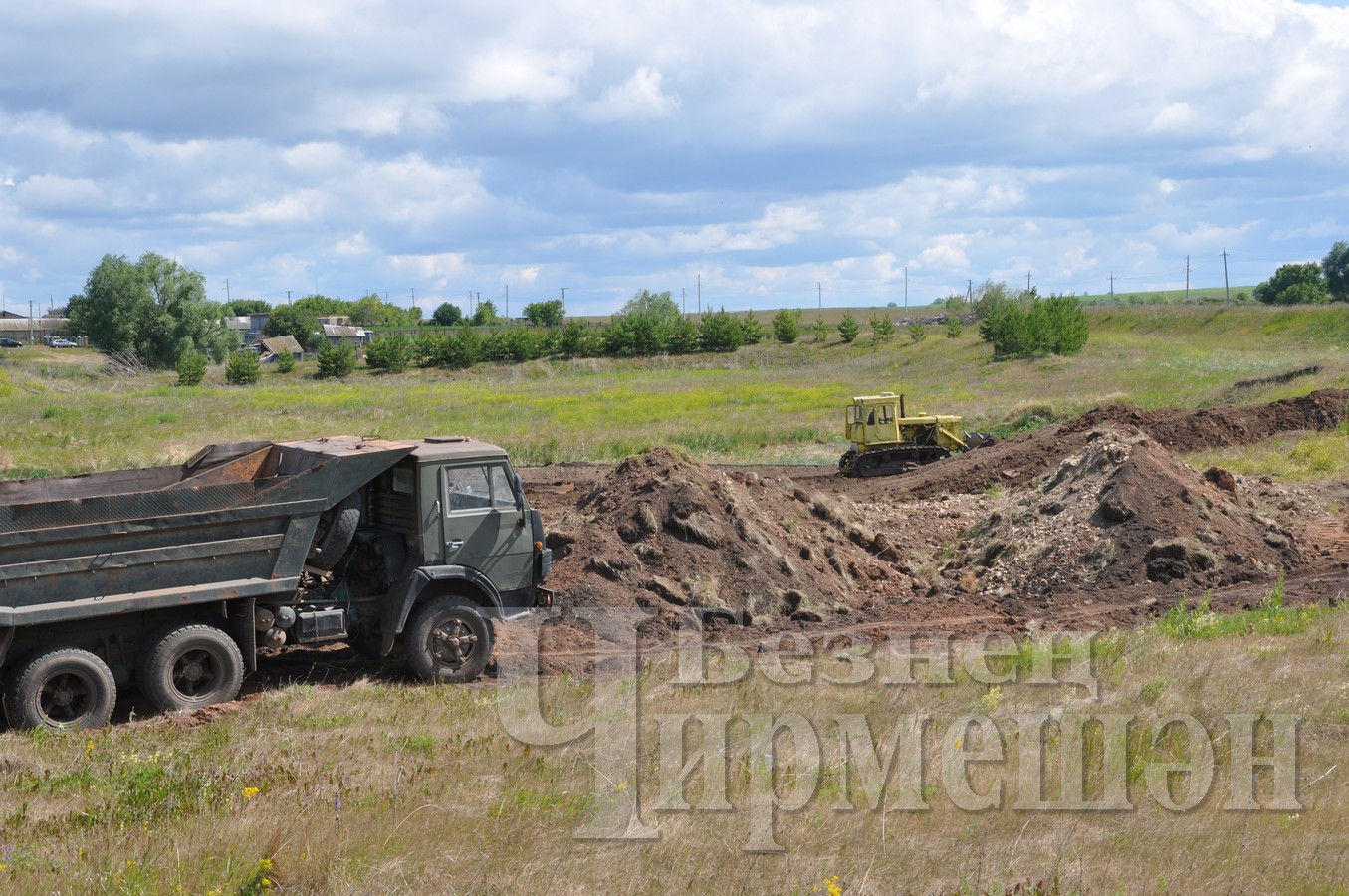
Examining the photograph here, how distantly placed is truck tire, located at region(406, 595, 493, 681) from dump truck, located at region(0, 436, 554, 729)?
1 centimetres

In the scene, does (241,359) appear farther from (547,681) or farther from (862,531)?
(547,681)

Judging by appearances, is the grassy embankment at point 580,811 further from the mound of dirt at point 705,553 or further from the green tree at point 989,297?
the green tree at point 989,297

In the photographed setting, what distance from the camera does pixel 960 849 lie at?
22.4 ft

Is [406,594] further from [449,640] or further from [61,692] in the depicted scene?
[61,692]

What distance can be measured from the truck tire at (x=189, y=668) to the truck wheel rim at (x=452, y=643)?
1.92 metres

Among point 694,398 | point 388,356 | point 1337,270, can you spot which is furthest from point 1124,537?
point 1337,270

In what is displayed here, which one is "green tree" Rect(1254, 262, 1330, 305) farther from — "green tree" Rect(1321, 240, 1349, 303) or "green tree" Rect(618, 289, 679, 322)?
"green tree" Rect(618, 289, 679, 322)

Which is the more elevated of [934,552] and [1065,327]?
[1065,327]

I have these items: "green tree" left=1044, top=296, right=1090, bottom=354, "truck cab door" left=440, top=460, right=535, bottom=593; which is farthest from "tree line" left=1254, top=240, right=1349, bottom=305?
"truck cab door" left=440, top=460, right=535, bottom=593

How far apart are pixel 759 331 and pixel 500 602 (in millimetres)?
98737

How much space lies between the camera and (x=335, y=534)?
11.2m

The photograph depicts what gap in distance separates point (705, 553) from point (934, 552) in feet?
19.2

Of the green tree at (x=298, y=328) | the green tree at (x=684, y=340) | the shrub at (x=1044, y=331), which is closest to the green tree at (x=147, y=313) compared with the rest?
the green tree at (x=298, y=328)

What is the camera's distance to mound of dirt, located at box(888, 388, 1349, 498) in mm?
27781
